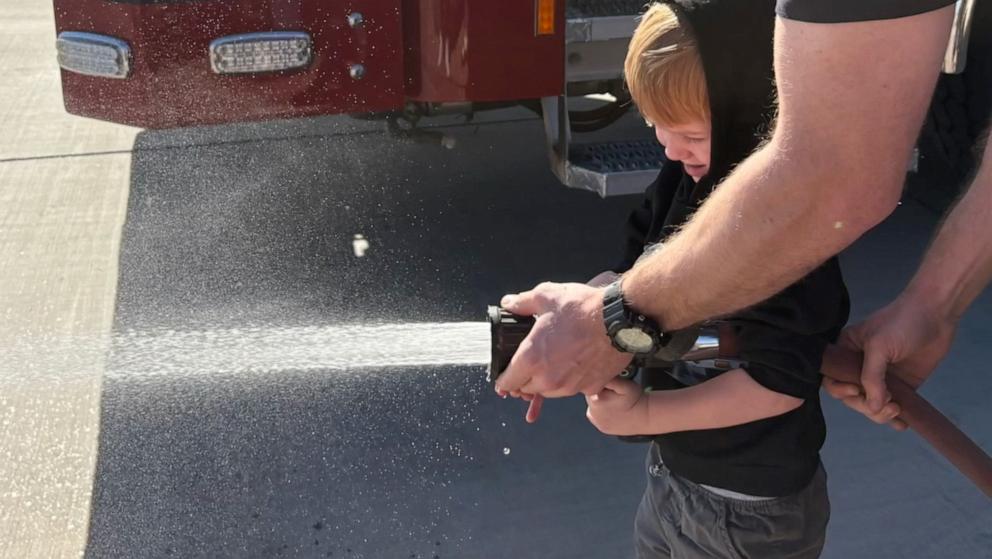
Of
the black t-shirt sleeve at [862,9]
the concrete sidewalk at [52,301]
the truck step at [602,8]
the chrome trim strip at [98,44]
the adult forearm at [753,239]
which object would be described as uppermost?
the black t-shirt sleeve at [862,9]

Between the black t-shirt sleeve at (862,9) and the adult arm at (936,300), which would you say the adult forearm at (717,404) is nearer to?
the adult arm at (936,300)

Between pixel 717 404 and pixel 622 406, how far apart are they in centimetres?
13

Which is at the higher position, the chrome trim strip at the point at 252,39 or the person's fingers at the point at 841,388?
the person's fingers at the point at 841,388

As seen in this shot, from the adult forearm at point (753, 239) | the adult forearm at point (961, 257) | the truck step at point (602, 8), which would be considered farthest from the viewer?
the truck step at point (602, 8)

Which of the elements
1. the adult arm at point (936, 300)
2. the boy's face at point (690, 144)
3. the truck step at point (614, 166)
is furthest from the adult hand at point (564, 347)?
the truck step at point (614, 166)

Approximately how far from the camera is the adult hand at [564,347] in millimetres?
1437

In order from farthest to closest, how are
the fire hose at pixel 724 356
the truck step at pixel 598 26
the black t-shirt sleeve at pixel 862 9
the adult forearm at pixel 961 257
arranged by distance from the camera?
the truck step at pixel 598 26, the adult forearm at pixel 961 257, the fire hose at pixel 724 356, the black t-shirt sleeve at pixel 862 9

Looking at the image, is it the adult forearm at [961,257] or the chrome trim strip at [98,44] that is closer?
the adult forearm at [961,257]

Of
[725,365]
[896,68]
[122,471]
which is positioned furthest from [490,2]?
[896,68]

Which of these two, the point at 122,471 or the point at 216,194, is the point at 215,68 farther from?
the point at 216,194

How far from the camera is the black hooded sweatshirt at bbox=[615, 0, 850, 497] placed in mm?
1414

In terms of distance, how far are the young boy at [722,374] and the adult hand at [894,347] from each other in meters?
0.05

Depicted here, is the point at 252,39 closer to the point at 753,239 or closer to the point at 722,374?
the point at 722,374

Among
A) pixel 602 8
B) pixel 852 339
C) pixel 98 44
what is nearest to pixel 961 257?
pixel 852 339
